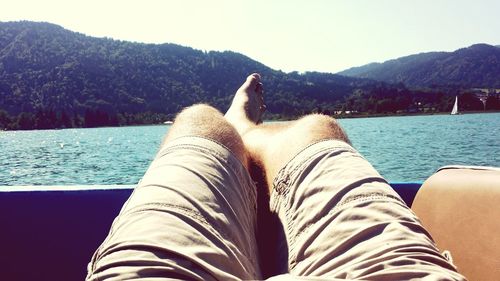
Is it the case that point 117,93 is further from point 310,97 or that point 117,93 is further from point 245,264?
point 245,264

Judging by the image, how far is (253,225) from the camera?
33.7 inches

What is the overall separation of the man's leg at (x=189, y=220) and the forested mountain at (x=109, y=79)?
51.8 m

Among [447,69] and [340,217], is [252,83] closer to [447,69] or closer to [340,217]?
[340,217]

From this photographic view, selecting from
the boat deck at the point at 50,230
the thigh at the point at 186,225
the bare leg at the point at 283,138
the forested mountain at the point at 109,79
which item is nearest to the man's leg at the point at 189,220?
the thigh at the point at 186,225

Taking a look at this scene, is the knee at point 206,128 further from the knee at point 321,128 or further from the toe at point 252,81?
the toe at point 252,81

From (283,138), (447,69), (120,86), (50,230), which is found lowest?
(50,230)

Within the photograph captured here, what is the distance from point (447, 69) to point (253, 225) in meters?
134

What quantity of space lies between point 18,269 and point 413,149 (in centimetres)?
2286

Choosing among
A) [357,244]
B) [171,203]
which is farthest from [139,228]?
[357,244]

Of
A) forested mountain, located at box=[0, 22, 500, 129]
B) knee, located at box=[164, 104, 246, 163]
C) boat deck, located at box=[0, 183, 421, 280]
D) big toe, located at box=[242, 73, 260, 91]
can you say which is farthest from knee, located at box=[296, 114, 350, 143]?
forested mountain, located at box=[0, 22, 500, 129]

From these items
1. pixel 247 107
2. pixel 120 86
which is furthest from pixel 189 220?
pixel 120 86

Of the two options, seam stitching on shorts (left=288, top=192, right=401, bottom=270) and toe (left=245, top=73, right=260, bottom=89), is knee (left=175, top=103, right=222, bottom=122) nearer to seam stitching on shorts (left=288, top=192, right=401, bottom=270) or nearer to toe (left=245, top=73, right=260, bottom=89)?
seam stitching on shorts (left=288, top=192, right=401, bottom=270)

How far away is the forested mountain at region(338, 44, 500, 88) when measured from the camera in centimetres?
11319

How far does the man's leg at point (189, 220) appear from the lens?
568mm
